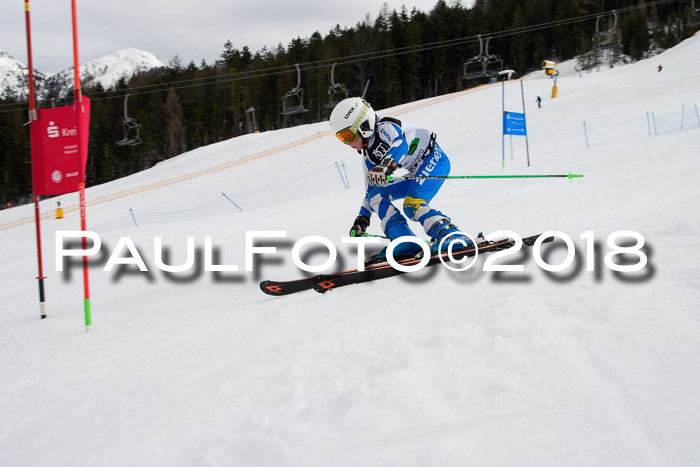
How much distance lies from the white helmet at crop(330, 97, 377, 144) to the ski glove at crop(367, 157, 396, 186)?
0.35m

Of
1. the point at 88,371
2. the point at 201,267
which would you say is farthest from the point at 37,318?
the point at 88,371

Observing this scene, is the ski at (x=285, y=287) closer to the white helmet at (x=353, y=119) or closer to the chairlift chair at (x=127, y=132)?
the white helmet at (x=353, y=119)

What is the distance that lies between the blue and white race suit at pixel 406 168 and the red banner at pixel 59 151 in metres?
2.84

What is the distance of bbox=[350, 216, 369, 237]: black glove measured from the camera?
4.69 metres

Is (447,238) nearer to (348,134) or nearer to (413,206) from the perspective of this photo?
(413,206)

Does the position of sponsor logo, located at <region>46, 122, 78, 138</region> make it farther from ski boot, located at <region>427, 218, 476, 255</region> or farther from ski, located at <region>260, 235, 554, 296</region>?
ski boot, located at <region>427, 218, 476, 255</region>

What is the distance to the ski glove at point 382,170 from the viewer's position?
4.12 metres

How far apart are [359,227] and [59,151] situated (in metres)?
3.10

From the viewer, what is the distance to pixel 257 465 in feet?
5.88

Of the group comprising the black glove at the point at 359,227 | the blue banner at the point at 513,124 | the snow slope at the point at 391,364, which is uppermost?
the blue banner at the point at 513,124

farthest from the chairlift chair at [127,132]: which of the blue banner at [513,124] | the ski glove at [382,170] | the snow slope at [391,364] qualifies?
the ski glove at [382,170]

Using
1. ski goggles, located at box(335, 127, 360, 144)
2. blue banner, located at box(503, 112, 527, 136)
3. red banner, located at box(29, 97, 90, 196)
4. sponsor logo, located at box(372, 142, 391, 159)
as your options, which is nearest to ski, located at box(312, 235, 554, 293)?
sponsor logo, located at box(372, 142, 391, 159)

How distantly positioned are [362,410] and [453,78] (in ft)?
199

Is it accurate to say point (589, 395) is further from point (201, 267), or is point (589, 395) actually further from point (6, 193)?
point (6, 193)
